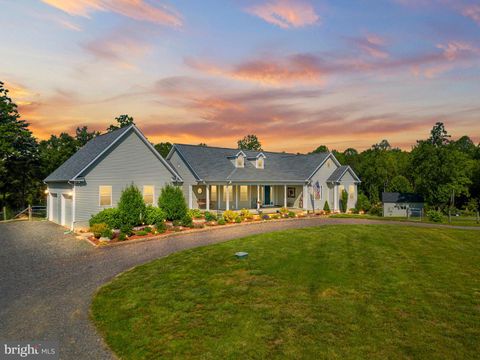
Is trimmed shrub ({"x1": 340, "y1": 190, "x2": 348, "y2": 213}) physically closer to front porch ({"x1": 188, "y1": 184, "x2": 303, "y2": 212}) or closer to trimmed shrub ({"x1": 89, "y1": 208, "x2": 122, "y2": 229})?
front porch ({"x1": 188, "y1": 184, "x2": 303, "y2": 212})

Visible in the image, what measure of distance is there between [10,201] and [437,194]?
54.6 metres

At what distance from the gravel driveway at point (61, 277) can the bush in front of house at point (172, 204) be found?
139 inches

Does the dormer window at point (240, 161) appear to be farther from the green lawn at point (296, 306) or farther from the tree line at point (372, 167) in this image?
the green lawn at point (296, 306)

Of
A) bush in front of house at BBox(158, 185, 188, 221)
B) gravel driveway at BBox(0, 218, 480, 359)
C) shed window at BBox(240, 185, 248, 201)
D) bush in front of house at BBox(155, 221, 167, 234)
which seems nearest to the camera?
gravel driveway at BBox(0, 218, 480, 359)

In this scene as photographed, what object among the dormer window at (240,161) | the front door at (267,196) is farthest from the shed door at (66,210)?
the front door at (267,196)

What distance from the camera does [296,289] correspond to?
33.0 feet

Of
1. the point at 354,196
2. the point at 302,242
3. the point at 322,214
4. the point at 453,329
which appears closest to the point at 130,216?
the point at 302,242

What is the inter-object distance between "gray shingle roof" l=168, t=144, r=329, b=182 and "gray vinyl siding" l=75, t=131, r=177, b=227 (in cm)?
539

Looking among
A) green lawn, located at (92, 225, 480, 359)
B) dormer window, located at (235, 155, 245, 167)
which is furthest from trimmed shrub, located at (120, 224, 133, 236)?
dormer window, located at (235, 155, 245, 167)

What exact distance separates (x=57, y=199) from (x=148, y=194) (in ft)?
26.9

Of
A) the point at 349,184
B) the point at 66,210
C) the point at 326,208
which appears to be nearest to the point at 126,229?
the point at 66,210

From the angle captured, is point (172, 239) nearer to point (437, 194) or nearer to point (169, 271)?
point (169, 271)

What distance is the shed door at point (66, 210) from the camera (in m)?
23.5

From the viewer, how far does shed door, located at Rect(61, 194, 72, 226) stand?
23527 mm
